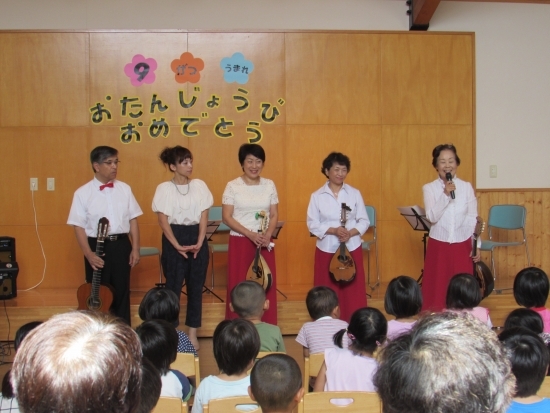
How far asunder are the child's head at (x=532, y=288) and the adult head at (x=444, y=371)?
2268 mm

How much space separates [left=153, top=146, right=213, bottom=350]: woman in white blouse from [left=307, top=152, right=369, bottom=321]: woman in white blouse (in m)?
0.86

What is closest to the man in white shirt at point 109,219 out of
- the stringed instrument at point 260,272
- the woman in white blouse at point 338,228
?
the stringed instrument at point 260,272

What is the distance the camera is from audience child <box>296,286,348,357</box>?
308cm

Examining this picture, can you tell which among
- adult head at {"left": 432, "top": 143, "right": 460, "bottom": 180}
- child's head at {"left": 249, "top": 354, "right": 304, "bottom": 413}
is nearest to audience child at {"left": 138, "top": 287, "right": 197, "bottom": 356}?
child's head at {"left": 249, "top": 354, "right": 304, "bottom": 413}

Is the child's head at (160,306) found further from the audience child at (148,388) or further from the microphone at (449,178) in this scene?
the microphone at (449,178)

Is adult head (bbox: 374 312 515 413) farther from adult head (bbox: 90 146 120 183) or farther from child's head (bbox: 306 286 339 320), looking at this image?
adult head (bbox: 90 146 120 183)

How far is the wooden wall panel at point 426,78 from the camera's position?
659cm

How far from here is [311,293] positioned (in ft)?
10.8

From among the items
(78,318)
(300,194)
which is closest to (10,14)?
(300,194)

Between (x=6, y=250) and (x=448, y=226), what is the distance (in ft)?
12.2

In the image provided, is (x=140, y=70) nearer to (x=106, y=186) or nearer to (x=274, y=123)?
(x=274, y=123)

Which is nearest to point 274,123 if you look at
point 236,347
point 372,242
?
point 372,242

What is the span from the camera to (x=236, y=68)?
6512mm

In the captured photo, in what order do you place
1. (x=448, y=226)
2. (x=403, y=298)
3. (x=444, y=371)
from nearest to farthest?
1. (x=444, y=371)
2. (x=403, y=298)
3. (x=448, y=226)
